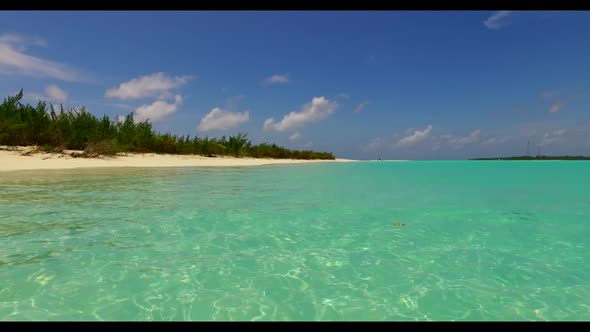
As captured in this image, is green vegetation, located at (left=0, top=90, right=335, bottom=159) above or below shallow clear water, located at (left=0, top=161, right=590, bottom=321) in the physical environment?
above

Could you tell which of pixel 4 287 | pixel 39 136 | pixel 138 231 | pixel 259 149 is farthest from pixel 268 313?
pixel 259 149

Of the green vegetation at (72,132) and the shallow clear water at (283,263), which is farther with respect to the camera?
the green vegetation at (72,132)

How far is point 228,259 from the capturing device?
3592 mm

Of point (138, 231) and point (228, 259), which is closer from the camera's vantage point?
point (228, 259)

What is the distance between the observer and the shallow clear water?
2570mm

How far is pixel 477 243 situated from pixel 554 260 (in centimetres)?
84

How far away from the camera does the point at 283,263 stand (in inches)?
139

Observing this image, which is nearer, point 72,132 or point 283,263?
point 283,263

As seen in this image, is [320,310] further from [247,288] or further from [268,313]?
[247,288]

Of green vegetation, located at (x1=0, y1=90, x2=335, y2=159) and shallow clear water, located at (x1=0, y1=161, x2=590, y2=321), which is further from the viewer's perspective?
green vegetation, located at (x1=0, y1=90, x2=335, y2=159)

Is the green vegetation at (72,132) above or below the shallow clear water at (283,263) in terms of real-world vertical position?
above

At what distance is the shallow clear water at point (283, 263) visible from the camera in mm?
2570
